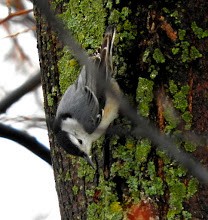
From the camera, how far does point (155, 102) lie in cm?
159

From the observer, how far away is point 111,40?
63.2 inches

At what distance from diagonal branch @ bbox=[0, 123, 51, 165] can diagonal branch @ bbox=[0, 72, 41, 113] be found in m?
0.10

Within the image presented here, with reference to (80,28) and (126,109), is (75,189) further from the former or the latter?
(126,109)

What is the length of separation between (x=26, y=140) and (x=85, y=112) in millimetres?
259

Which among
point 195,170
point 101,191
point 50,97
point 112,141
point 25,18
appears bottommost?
point 195,170

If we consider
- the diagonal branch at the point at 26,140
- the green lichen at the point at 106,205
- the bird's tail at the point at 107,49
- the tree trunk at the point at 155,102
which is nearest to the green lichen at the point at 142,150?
the tree trunk at the point at 155,102

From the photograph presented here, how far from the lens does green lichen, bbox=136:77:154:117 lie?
1.58 m

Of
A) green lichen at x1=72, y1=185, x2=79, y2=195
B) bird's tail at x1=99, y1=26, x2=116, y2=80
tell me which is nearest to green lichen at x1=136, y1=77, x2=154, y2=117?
bird's tail at x1=99, y1=26, x2=116, y2=80

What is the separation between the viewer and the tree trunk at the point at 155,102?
61.8 inches

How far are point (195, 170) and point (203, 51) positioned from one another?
3.14ft

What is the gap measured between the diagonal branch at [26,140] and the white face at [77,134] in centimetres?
15

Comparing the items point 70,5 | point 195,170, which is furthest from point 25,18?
point 195,170

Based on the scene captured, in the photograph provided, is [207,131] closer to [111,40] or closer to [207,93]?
[207,93]

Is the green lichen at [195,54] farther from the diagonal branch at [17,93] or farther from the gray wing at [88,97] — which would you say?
the diagonal branch at [17,93]
